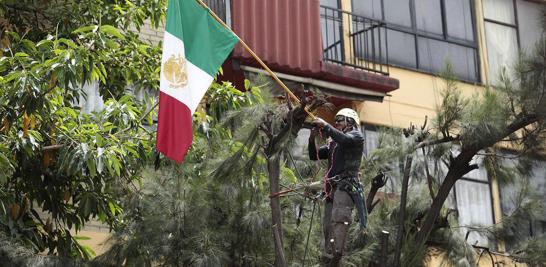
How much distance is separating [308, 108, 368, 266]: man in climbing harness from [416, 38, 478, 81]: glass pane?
362 inches

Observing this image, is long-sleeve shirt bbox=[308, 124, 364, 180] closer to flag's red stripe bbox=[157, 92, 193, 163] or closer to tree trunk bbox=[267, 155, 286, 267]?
tree trunk bbox=[267, 155, 286, 267]

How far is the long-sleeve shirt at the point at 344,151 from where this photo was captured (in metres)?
11.9

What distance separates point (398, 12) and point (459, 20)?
1.31 metres

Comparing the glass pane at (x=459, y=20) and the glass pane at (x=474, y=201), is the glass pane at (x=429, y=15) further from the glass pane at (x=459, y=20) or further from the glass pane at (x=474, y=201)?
the glass pane at (x=474, y=201)

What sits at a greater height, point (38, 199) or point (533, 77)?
point (533, 77)

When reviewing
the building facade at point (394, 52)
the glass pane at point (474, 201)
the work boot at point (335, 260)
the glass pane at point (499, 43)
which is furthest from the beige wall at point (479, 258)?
the glass pane at point (499, 43)

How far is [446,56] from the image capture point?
21297mm

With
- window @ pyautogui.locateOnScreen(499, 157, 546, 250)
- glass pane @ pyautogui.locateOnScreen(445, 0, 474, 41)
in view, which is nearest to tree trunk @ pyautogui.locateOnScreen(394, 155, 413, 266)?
window @ pyautogui.locateOnScreen(499, 157, 546, 250)

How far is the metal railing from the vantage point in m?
20.2

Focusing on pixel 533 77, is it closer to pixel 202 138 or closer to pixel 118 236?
pixel 202 138

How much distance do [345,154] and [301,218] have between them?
2663 millimetres

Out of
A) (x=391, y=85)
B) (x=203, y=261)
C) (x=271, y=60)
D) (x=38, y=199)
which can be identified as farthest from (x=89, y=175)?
(x=391, y=85)

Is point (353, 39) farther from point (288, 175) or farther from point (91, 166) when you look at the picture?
point (91, 166)

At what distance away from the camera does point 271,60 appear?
732 inches
